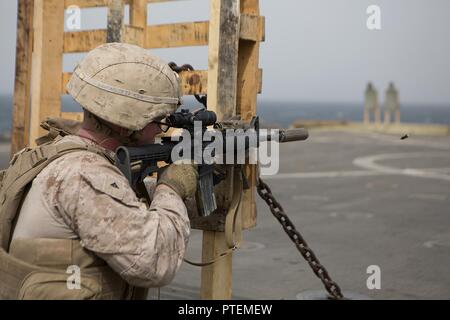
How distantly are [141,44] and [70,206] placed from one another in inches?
77.1

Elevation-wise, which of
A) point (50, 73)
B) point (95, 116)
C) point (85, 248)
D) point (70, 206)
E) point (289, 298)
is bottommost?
point (289, 298)

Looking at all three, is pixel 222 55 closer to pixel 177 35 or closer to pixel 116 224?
pixel 177 35

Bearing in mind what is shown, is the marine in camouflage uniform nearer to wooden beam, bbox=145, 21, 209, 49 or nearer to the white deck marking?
wooden beam, bbox=145, 21, 209, 49

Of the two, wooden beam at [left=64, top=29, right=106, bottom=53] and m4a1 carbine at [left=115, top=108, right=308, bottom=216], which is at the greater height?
wooden beam at [left=64, top=29, right=106, bottom=53]

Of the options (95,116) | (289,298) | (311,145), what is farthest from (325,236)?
(311,145)

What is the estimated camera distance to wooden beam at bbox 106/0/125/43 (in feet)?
13.6

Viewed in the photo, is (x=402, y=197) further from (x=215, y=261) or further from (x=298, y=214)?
(x=215, y=261)

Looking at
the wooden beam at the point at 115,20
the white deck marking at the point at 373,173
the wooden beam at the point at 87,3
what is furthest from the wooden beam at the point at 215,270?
the white deck marking at the point at 373,173

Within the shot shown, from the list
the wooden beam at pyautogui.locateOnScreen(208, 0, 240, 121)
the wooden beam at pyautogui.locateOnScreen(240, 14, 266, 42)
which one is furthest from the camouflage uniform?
the wooden beam at pyautogui.locateOnScreen(240, 14, 266, 42)

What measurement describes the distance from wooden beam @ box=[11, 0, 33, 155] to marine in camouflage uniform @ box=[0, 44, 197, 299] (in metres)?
2.13

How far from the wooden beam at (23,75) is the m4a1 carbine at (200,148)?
190cm

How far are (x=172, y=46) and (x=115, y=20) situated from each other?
1.37 feet

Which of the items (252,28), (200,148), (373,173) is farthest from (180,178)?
(373,173)

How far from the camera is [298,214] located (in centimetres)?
1064
